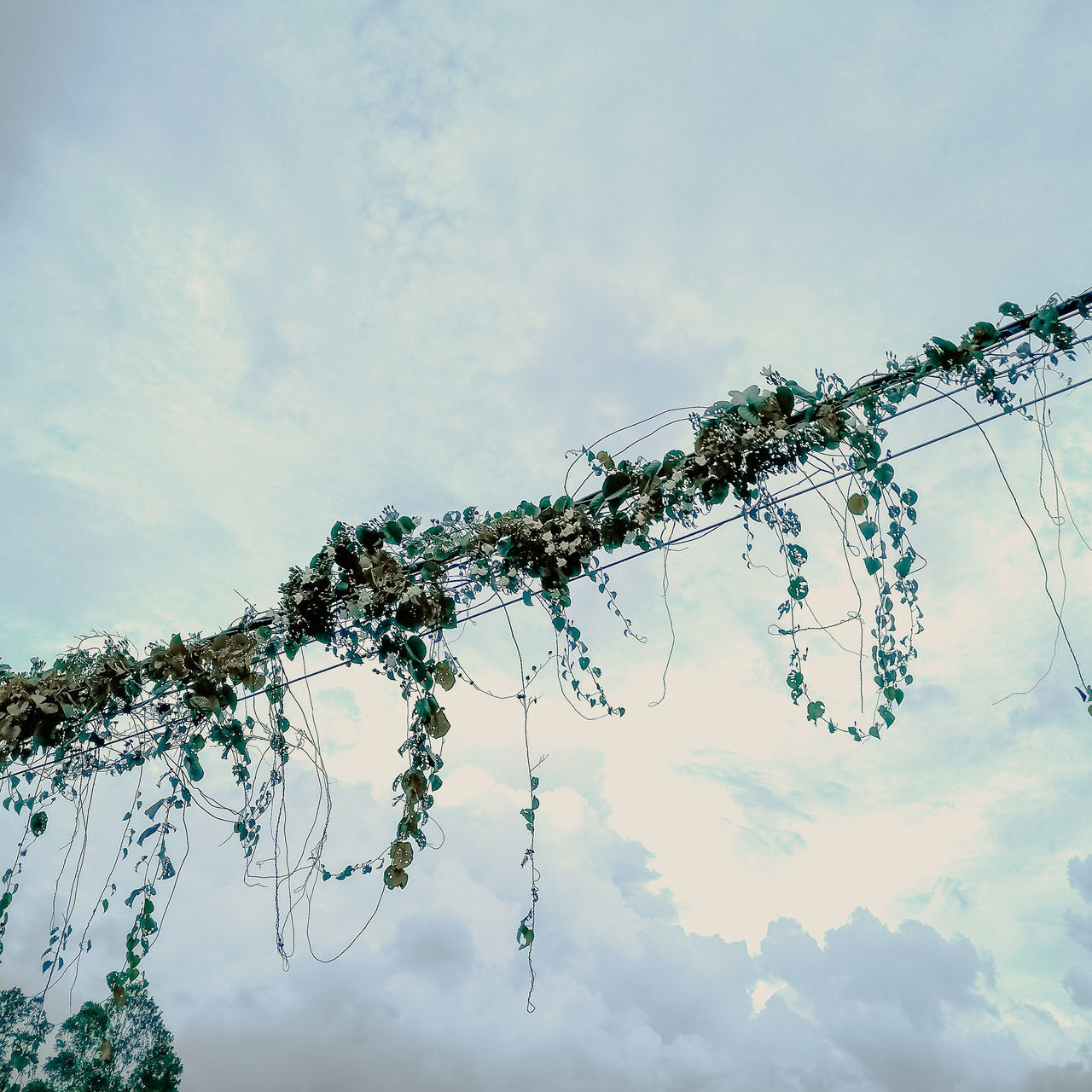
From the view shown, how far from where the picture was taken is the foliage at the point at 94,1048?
11.9m

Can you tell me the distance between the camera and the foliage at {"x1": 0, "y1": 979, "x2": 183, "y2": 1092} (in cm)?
1188

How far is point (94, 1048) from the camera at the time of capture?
1252cm

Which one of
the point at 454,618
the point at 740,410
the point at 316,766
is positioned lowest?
the point at 316,766

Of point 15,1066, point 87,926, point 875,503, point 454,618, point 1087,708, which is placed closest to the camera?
point 1087,708

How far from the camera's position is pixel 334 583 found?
2.75 meters

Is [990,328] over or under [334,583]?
over

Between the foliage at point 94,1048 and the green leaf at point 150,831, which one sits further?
the foliage at point 94,1048

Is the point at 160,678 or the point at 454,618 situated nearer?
the point at 454,618

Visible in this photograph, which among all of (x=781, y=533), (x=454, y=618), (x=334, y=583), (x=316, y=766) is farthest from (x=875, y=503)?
(x=316, y=766)

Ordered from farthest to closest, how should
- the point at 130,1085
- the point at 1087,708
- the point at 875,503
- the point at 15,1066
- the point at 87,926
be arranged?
the point at 130,1085
the point at 15,1066
the point at 87,926
the point at 875,503
the point at 1087,708

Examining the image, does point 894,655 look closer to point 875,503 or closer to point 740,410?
point 875,503

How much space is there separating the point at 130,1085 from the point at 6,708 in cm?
1236

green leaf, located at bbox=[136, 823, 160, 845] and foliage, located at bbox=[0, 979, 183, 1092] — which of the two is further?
foliage, located at bbox=[0, 979, 183, 1092]

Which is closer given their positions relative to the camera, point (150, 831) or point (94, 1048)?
point (150, 831)
